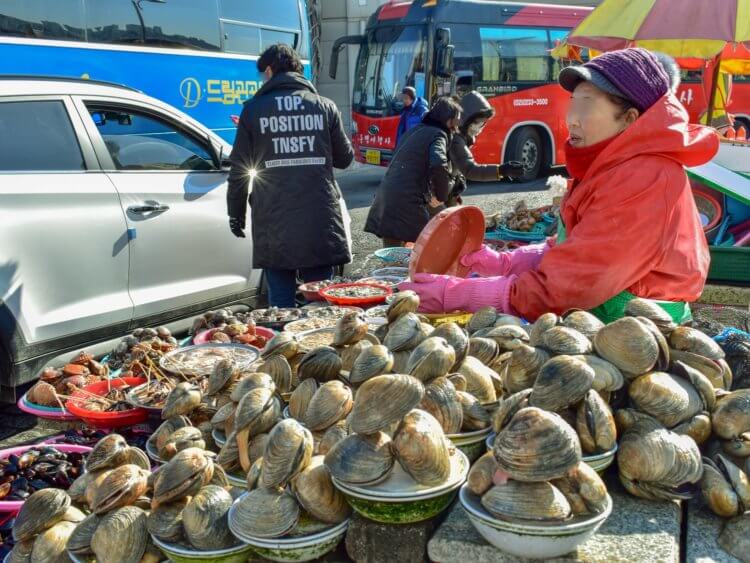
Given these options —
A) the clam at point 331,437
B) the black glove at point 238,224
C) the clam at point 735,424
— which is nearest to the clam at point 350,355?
the clam at point 331,437

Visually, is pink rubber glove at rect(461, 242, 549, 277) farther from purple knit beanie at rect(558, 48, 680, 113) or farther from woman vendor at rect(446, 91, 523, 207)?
woman vendor at rect(446, 91, 523, 207)

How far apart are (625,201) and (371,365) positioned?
1.08 m

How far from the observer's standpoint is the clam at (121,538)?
5.30 ft

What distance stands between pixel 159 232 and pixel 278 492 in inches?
148

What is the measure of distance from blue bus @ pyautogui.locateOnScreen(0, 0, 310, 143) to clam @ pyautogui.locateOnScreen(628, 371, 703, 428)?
8.62 metres

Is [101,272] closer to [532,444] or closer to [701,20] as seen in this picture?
[532,444]

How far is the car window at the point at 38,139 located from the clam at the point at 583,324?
371 centimetres

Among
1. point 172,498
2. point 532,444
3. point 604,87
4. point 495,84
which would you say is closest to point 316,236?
point 604,87

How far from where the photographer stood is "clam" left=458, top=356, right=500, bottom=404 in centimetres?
187

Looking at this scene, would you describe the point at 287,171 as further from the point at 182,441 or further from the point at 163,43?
the point at 163,43

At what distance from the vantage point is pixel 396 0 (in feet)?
51.6

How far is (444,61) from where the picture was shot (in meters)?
14.3

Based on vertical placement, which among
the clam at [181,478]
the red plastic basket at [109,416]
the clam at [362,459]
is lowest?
the red plastic basket at [109,416]

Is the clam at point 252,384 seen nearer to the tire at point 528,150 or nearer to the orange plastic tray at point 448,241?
the orange plastic tray at point 448,241
